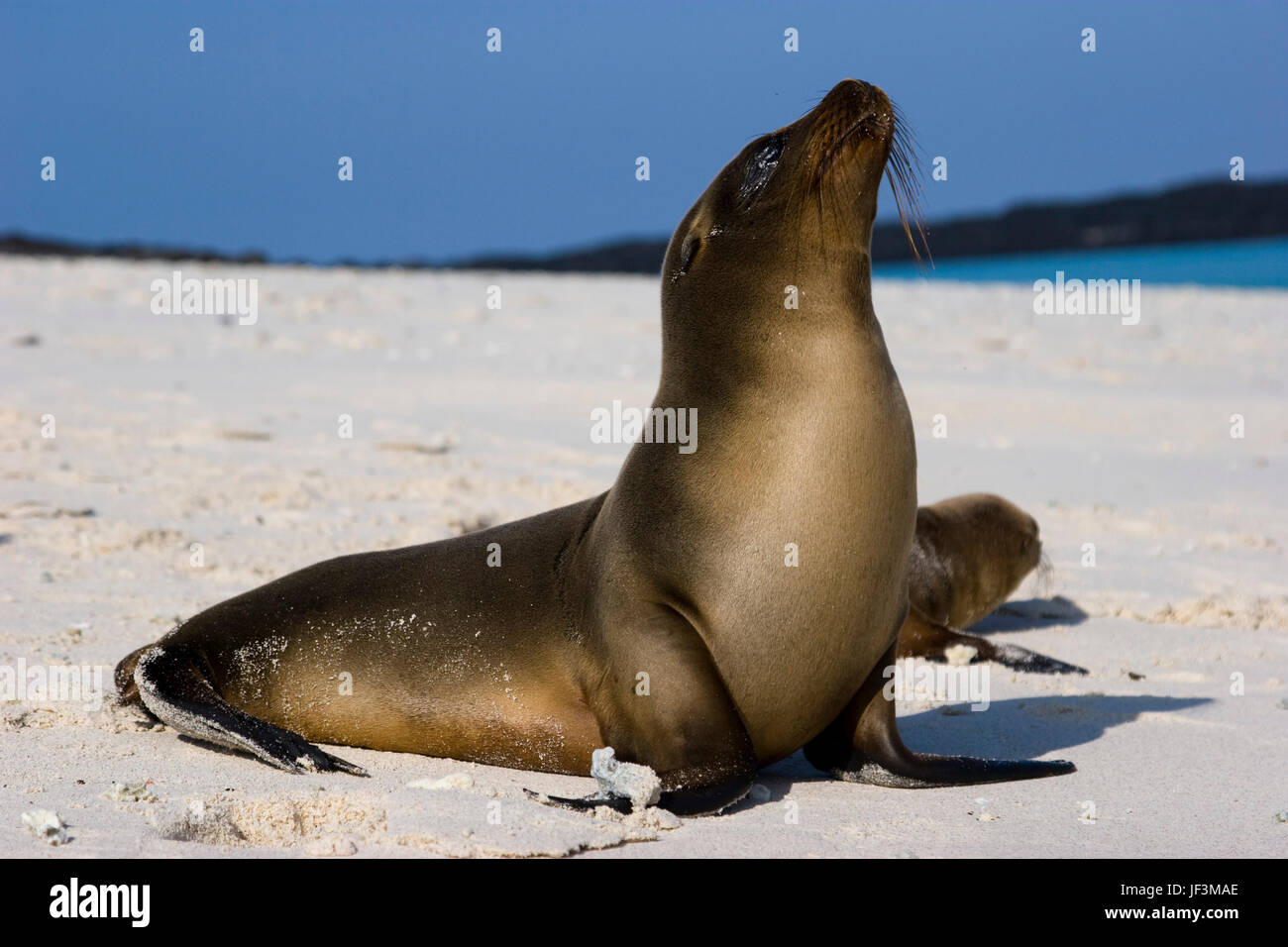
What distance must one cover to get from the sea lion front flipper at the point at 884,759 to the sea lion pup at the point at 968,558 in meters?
2.72

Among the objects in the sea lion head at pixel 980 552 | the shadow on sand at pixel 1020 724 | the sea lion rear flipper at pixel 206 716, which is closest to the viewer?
the sea lion rear flipper at pixel 206 716

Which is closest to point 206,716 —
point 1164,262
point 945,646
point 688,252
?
point 688,252

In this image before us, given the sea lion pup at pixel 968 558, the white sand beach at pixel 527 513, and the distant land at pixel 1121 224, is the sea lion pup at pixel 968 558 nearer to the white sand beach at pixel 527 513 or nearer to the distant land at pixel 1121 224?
the white sand beach at pixel 527 513

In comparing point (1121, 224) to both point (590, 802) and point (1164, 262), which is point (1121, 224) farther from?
point (590, 802)

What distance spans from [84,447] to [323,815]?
20.3ft

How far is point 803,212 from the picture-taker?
441cm

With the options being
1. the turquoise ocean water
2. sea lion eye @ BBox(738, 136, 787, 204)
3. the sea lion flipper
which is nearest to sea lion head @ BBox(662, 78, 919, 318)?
sea lion eye @ BBox(738, 136, 787, 204)

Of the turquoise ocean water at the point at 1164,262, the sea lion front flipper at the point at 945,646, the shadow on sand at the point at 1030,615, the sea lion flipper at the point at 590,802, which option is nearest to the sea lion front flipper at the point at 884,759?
the sea lion flipper at the point at 590,802

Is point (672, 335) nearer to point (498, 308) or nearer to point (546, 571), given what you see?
point (546, 571)

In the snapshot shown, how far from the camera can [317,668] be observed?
495cm

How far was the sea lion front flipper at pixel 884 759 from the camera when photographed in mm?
4484

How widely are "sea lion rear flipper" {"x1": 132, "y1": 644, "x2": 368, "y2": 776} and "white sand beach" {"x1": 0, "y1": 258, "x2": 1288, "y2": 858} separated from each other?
0.08 m

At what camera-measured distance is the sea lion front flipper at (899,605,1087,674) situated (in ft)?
21.3

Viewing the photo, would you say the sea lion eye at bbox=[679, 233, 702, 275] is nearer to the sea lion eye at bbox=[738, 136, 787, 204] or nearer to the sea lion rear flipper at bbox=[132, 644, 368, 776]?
the sea lion eye at bbox=[738, 136, 787, 204]
